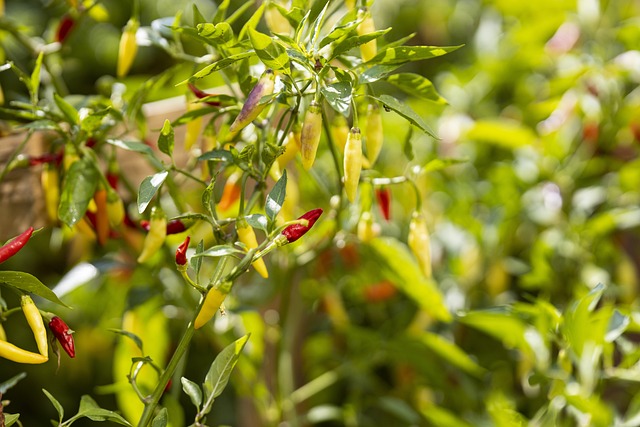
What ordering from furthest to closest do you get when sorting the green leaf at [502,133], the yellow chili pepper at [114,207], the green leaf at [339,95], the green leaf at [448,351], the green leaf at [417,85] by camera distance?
the green leaf at [502,133] < the green leaf at [448,351] < the yellow chili pepper at [114,207] < the green leaf at [417,85] < the green leaf at [339,95]

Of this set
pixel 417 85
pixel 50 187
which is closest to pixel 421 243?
pixel 417 85

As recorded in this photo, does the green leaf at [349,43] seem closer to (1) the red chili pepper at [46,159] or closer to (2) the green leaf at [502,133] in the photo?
(1) the red chili pepper at [46,159]

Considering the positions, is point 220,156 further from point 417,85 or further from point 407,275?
point 407,275

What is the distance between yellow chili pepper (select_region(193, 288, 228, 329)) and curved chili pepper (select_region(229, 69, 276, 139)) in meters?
0.13

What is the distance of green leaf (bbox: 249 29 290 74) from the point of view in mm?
591

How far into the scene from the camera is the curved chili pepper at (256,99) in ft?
2.05

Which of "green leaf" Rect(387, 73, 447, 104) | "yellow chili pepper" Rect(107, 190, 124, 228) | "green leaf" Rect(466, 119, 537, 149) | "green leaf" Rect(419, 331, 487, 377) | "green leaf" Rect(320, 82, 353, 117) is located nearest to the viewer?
"green leaf" Rect(320, 82, 353, 117)

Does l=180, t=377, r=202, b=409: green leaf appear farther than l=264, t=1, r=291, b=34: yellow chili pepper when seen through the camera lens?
No

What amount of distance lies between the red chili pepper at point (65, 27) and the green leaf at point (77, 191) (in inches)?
9.2

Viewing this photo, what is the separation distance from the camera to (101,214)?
82cm

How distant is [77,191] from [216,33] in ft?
0.74

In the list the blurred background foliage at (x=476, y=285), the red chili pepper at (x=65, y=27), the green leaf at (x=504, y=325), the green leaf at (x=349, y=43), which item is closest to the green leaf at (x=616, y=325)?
the blurred background foliage at (x=476, y=285)

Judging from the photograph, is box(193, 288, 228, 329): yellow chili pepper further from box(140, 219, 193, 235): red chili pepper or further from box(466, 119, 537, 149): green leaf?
box(466, 119, 537, 149): green leaf

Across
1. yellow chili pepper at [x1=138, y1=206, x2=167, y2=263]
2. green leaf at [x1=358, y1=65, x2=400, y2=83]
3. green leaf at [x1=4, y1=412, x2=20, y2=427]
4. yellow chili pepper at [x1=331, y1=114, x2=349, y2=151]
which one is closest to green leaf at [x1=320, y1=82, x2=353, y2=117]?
green leaf at [x1=358, y1=65, x2=400, y2=83]
